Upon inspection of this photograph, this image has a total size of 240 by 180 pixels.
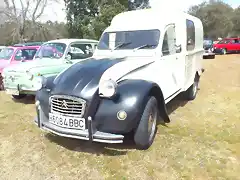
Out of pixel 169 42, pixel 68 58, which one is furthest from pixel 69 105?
pixel 68 58

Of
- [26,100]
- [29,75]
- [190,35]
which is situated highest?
[190,35]

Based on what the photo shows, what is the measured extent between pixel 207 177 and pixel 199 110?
3.27 metres

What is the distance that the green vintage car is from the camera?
7082mm

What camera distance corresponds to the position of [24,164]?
4.03m

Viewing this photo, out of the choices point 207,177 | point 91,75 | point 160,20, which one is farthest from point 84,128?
point 160,20

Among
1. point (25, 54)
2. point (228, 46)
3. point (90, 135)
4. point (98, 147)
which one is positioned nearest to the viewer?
point (90, 135)

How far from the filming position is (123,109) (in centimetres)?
381

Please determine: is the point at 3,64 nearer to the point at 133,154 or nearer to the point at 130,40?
the point at 130,40

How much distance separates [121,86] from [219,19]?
47152mm

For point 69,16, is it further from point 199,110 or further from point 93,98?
point 93,98

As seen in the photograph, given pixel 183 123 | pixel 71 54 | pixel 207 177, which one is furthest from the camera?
pixel 71 54

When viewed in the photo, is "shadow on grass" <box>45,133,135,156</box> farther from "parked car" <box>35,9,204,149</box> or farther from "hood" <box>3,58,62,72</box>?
"hood" <box>3,58,62,72</box>

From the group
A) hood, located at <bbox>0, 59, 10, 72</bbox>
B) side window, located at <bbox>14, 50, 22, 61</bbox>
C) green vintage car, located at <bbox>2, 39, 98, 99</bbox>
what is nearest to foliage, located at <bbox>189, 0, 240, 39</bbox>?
green vintage car, located at <bbox>2, 39, 98, 99</bbox>

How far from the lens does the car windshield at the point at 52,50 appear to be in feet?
25.9
